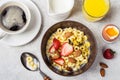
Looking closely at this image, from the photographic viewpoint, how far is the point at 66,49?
1125mm

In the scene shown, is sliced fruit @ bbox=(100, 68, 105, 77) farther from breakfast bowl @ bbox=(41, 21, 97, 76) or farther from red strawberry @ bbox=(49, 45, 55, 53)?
red strawberry @ bbox=(49, 45, 55, 53)

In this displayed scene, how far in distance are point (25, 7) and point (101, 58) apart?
28cm

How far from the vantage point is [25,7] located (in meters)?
1.12

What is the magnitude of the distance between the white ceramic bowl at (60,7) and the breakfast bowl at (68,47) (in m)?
0.03

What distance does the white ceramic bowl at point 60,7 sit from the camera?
111cm

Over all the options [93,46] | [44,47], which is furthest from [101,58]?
[44,47]

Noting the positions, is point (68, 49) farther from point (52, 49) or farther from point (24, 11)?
point (24, 11)

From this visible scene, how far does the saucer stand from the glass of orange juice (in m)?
0.15

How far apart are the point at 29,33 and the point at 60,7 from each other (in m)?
0.13

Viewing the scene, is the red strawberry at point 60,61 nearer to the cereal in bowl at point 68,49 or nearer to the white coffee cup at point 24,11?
the cereal in bowl at point 68,49

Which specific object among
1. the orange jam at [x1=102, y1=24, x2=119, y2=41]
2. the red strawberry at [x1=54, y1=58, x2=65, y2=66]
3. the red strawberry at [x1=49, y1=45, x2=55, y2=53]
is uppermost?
the orange jam at [x1=102, y1=24, x2=119, y2=41]

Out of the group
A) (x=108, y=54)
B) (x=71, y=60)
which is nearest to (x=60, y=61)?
(x=71, y=60)

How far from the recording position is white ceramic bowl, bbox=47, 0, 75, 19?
1114 mm

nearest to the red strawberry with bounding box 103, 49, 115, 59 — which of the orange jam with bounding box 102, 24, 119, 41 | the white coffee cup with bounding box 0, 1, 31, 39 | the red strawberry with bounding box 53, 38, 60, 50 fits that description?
the orange jam with bounding box 102, 24, 119, 41
